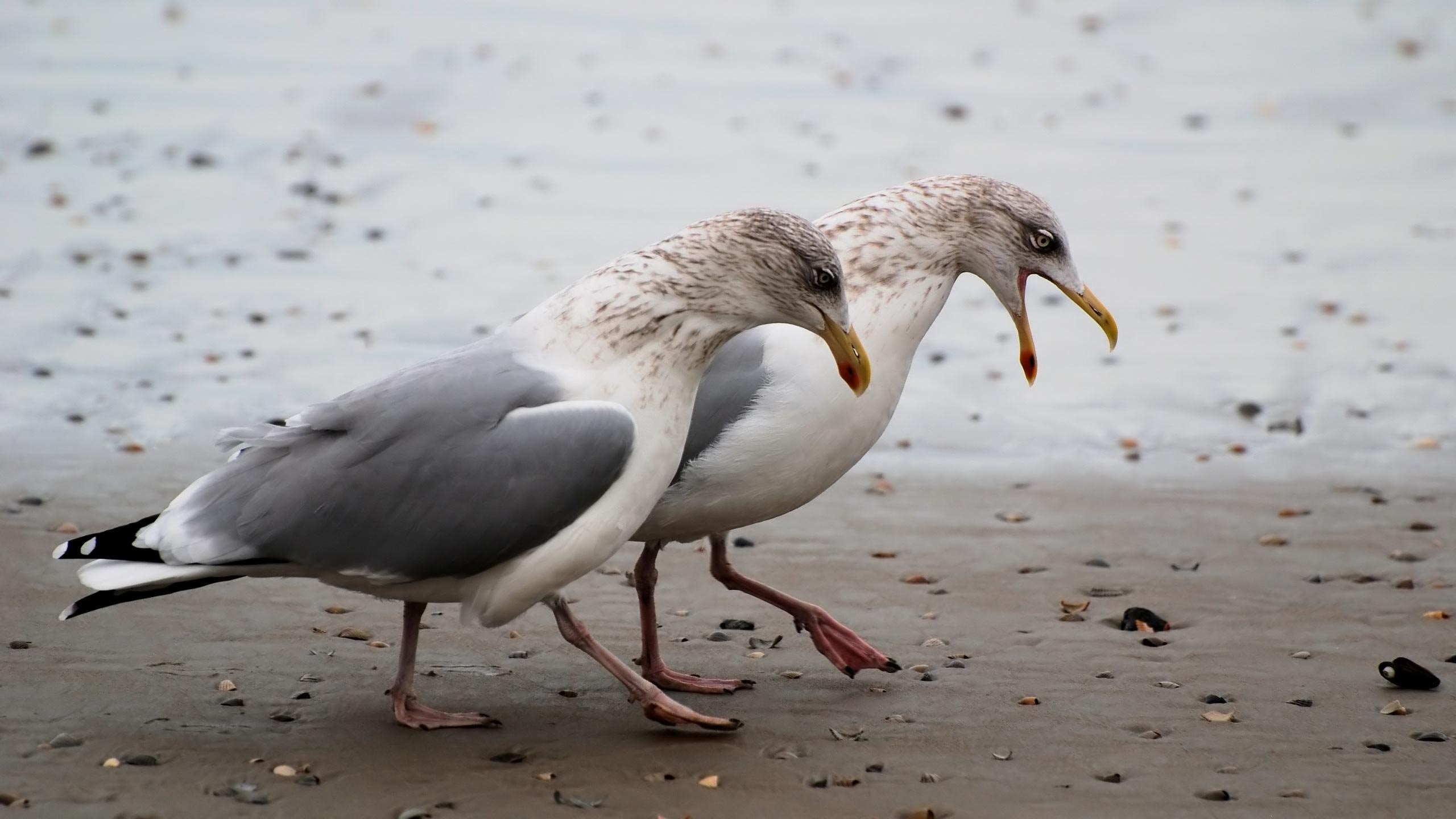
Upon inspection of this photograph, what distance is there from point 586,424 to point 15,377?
15.6ft

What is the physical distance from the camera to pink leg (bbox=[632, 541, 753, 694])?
5551mm

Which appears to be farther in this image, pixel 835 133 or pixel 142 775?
pixel 835 133

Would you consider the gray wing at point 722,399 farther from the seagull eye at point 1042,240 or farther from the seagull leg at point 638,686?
the seagull eye at point 1042,240

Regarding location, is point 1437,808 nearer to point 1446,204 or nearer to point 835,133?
point 1446,204

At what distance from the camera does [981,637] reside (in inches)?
237

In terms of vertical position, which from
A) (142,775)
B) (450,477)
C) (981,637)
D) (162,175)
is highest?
(162,175)

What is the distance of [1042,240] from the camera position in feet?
18.6

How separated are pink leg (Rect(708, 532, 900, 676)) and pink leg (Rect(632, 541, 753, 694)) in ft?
0.86

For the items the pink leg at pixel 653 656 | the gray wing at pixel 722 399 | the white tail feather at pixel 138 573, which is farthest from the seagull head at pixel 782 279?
the white tail feather at pixel 138 573

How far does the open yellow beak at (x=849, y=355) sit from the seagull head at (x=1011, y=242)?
838mm

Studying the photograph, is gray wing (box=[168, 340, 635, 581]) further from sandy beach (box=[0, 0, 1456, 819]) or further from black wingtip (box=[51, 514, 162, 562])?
sandy beach (box=[0, 0, 1456, 819])

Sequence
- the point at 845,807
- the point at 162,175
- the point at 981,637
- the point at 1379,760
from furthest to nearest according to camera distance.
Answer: the point at 162,175 < the point at 981,637 < the point at 1379,760 < the point at 845,807

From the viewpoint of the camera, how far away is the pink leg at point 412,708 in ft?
16.6

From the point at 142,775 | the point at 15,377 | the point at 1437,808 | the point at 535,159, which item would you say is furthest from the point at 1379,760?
the point at 535,159
